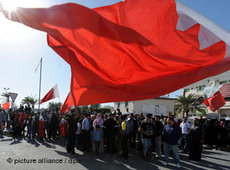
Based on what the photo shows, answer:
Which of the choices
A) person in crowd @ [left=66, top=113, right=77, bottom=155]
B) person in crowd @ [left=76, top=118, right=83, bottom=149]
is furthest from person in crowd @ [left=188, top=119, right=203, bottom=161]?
person in crowd @ [left=76, top=118, right=83, bottom=149]

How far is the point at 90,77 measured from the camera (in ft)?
11.6

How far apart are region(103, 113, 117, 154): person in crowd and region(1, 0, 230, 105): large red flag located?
6278 mm

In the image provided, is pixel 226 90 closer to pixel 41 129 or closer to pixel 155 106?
pixel 155 106

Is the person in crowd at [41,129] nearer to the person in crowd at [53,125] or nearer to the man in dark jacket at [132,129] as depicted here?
the person in crowd at [53,125]

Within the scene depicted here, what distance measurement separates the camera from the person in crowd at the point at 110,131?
9.68m

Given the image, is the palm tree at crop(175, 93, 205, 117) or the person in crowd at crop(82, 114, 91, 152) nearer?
the person in crowd at crop(82, 114, 91, 152)

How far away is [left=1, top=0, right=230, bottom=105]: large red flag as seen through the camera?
324cm

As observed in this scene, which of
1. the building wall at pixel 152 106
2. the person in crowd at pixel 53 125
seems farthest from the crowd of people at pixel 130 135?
the building wall at pixel 152 106

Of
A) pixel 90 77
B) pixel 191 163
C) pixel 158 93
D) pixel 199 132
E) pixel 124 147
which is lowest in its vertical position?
pixel 191 163

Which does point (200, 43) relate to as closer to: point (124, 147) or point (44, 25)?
point (44, 25)

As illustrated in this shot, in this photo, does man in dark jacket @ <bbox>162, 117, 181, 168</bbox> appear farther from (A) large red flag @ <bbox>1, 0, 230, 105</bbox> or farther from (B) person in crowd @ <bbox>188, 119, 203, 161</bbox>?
(A) large red flag @ <bbox>1, 0, 230, 105</bbox>

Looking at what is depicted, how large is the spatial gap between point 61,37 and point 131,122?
7650 mm

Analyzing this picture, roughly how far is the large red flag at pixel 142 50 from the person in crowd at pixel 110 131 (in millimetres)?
6278

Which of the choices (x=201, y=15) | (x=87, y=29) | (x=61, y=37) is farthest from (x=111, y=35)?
(x=201, y=15)
